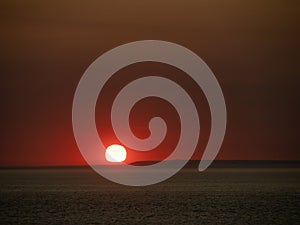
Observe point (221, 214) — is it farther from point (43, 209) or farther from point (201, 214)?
point (43, 209)

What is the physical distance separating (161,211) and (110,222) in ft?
32.2

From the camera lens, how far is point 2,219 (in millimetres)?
44781

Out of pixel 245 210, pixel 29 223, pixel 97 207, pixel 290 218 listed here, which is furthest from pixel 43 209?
pixel 290 218

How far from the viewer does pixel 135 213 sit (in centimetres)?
4988

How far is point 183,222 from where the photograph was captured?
4238 centimetres

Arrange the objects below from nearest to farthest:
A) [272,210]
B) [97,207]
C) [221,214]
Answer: [221,214], [272,210], [97,207]

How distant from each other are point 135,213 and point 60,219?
7.27 m

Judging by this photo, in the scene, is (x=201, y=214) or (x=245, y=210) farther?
(x=245, y=210)

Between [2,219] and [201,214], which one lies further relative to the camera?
[201,214]

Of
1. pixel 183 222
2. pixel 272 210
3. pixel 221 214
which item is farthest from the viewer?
pixel 272 210

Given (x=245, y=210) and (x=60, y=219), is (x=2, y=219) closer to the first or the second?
(x=60, y=219)

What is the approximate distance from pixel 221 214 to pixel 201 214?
1.45 meters

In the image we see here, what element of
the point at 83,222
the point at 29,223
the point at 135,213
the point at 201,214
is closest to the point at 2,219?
the point at 29,223

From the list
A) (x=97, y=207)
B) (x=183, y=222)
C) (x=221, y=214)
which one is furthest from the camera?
(x=97, y=207)
